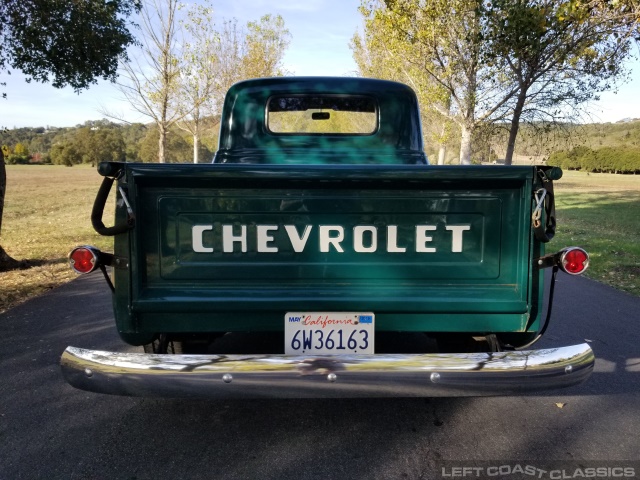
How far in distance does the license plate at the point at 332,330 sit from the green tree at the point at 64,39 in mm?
5747

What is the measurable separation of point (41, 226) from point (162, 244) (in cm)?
1192

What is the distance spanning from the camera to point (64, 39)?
719 centimetres

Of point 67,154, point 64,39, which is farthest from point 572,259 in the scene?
point 67,154

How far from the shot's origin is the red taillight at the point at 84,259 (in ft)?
8.32

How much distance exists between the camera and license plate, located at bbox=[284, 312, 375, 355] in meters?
2.66

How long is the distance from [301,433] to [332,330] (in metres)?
0.71

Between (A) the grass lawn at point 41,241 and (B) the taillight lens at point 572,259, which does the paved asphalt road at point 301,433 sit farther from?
(A) the grass lawn at point 41,241

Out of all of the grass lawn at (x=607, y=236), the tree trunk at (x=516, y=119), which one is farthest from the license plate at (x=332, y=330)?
the tree trunk at (x=516, y=119)

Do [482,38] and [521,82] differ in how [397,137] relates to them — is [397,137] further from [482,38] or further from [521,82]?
[521,82]

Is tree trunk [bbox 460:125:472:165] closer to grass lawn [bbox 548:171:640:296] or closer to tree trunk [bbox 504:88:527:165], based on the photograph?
tree trunk [bbox 504:88:527:165]

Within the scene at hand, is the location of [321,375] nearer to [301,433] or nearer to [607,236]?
[301,433]

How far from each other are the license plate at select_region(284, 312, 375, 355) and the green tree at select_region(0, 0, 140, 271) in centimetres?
575

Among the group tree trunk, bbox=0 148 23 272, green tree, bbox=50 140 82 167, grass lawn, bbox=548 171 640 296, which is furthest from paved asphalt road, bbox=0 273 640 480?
green tree, bbox=50 140 82 167

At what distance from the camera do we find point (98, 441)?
9.30 feet
